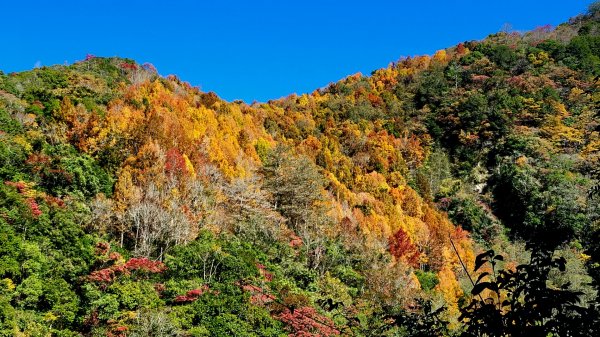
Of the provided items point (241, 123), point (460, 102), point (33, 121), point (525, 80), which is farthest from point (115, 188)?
point (525, 80)

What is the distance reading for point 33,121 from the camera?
94.3ft

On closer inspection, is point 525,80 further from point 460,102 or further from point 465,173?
point 465,173

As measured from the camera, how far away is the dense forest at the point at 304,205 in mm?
17062

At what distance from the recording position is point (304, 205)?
115ft

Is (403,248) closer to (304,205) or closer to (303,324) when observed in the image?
(304,205)

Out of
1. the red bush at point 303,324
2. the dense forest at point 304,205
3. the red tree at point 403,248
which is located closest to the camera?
the dense forest at point 304,205

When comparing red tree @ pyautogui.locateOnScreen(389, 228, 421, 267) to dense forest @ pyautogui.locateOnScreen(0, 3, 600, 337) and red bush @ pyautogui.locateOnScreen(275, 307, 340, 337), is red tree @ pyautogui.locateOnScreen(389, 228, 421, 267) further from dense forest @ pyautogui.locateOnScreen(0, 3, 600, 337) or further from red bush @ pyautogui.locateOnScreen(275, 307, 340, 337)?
red bush @ pyautogui.locateOnScreen(275, 307, 340, 337)

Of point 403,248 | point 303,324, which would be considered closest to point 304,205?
point 403,248

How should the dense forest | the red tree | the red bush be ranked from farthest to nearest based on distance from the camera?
1. the red tree
2. the red bush
3. the dense forest

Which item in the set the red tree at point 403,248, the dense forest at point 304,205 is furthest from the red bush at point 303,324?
the red tree at point 403,248

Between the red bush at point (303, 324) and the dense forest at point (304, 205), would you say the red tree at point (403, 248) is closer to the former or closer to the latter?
the dense forest at point (304, 205)

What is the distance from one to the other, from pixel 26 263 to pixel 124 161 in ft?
35.4

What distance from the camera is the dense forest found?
17.1 metres

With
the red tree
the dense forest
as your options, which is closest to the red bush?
the dense forest
